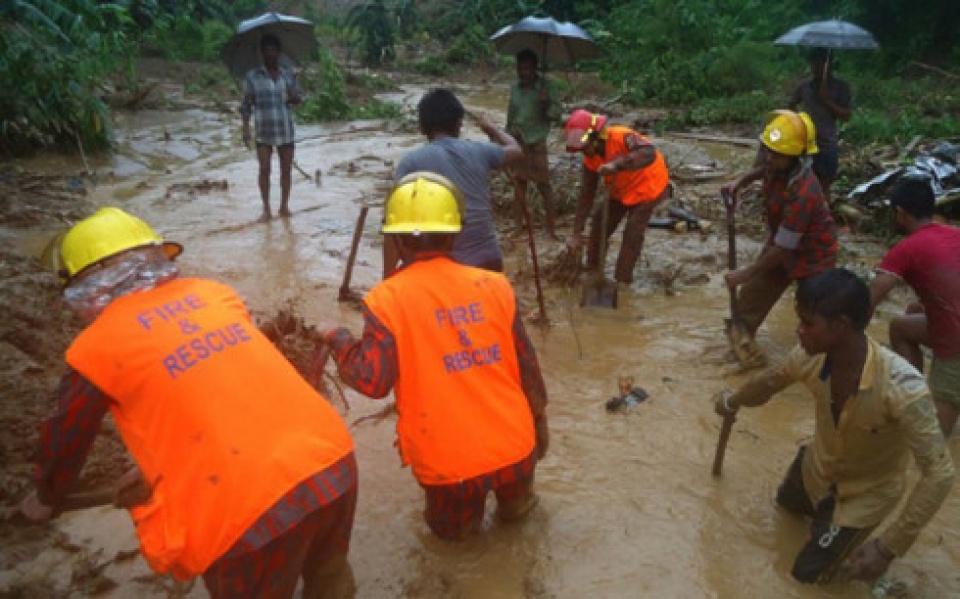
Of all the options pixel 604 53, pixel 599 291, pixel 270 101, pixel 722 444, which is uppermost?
pixel 604 53

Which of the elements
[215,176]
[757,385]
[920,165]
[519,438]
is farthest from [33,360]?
[920,165]

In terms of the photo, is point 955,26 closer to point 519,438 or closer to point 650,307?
point 650,307

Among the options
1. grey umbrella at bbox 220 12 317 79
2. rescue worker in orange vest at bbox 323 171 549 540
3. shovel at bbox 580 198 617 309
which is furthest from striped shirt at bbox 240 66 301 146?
rescue worker in orange vest at bbox 323 171 549 540

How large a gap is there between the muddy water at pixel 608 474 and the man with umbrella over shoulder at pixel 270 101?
967mm

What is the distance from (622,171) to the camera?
5.64m

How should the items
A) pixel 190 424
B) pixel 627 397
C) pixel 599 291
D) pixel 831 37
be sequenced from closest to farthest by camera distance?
pixel 190 424 → pixel 627 397 → pixel 599 291 → pixel 831 37

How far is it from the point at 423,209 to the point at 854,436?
1788mm

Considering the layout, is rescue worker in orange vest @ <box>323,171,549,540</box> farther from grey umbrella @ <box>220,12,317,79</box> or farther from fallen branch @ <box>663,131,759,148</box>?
fallen branch @ <box>663,131,759,148</box>

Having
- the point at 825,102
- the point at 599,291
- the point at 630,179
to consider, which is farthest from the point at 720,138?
the point at 599,291

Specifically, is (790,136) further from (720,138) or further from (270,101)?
(720,138)

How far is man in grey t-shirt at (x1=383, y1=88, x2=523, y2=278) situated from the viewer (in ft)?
12.7

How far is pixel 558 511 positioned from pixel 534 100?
191 inches

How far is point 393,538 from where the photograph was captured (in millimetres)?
3143

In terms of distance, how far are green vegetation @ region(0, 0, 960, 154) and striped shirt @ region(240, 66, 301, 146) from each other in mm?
1653
